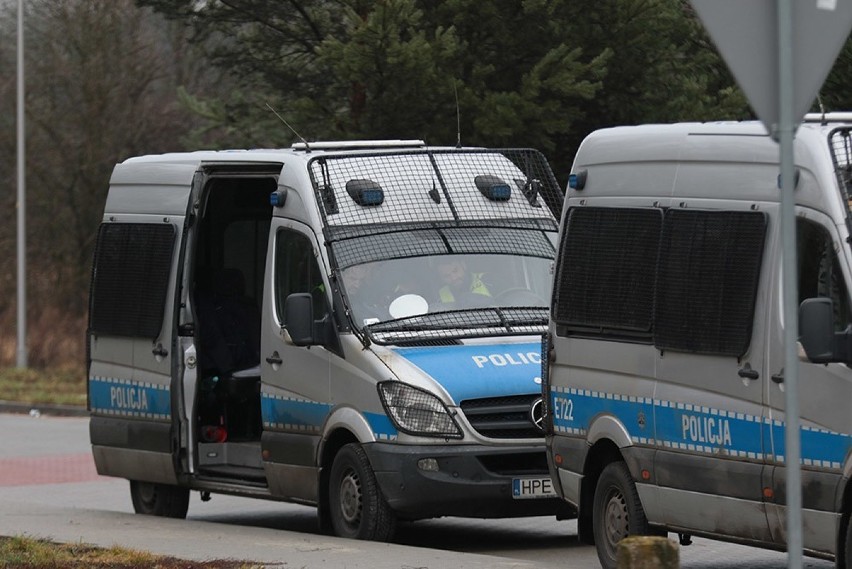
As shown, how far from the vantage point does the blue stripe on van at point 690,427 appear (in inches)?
310

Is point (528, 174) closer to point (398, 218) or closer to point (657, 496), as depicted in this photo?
point (398, 218)

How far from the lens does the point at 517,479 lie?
1061 cm

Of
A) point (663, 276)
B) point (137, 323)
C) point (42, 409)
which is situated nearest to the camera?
point (663, 276)

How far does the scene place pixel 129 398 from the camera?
43.9 ft

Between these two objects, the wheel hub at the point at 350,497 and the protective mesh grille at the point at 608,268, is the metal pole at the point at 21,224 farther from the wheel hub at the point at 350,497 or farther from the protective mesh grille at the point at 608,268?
the protective mesh grille at the point at 608,268

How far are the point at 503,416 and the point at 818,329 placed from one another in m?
3.49

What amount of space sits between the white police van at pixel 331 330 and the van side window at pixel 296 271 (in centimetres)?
1

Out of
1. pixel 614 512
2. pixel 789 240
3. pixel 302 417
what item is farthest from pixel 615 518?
pixel 789 240

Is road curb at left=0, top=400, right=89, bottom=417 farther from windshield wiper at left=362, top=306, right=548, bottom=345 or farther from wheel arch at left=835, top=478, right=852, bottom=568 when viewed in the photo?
wheel arch at left=835, top=478, right=852, bottom=568

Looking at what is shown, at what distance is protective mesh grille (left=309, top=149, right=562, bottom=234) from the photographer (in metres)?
11.7

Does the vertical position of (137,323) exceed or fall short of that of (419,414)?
it exceeds it

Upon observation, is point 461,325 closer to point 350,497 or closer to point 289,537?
point 350,497

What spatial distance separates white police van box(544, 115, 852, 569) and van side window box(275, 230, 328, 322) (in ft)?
6.51

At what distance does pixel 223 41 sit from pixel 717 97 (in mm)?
6344
